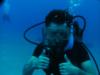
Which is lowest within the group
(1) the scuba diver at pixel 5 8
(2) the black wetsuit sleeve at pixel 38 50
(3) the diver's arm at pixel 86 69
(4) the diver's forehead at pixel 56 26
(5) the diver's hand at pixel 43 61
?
(3) the diver's arm at pixel 86 69

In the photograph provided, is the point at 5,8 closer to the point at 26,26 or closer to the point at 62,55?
the point at 26,26

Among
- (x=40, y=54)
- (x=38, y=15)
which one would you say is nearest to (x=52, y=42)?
(x=40, y=54)

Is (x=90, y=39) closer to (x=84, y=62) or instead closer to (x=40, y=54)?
(x=84, y=62)

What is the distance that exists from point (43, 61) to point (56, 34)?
0.24m

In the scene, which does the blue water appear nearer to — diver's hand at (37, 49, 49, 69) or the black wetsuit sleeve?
the black wetsuit sleeve

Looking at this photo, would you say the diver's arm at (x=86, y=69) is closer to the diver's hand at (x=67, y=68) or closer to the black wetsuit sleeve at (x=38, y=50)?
the diver's hand at (x=67, y=68)

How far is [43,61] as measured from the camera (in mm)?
2209

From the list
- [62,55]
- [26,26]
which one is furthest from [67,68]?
[26,26]

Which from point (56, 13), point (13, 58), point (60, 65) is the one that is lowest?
point (60, 65)

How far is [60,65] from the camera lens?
2.19 metres

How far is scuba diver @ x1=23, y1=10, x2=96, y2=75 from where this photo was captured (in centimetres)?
215

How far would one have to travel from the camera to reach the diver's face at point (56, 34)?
2.15m

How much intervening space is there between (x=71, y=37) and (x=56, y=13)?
224mm

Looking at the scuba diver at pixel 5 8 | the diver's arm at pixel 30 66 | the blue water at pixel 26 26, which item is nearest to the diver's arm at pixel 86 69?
the blue water at pixel 26 26
